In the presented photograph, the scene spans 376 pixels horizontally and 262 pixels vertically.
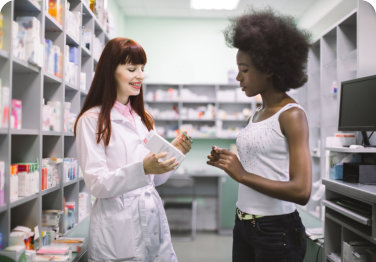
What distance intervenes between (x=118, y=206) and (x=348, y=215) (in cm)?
153

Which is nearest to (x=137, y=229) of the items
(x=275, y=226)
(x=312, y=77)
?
(x=275, y=226)

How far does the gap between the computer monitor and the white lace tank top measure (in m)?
1.62

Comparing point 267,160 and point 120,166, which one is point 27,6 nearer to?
point 120,166

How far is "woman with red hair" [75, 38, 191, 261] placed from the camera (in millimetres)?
1403

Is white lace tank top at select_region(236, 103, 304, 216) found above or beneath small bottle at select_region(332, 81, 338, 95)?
beneath

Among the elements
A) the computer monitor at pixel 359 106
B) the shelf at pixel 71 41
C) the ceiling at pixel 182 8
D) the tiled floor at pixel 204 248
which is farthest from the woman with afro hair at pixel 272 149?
the ceiling at pixel 182 8

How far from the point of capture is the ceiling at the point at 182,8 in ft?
19.3

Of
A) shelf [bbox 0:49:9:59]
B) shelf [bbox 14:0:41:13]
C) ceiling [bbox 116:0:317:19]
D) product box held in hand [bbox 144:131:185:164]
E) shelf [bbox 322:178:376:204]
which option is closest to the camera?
product box held in hand [bbox 144:131:185:164]

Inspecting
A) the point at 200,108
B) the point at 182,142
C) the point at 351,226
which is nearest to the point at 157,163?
the point at 182,142

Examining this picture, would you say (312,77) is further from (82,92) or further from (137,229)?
(137,229)

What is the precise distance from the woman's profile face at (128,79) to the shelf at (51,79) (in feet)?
2.21

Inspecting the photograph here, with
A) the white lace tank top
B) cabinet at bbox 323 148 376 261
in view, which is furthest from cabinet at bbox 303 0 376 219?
the white lace tank top

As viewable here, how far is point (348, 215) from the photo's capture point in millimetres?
2213

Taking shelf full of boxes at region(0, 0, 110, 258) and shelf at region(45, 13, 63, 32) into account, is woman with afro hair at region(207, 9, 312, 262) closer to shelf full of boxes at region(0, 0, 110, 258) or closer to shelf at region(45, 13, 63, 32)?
shelf full of boxes at region(0, 0, 110, 258)
